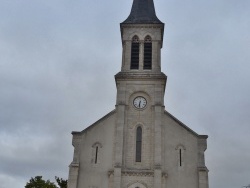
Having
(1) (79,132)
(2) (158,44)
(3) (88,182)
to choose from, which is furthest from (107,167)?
(2) (158,44)

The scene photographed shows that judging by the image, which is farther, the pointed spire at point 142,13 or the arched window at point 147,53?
the pointed spire at point 142,13

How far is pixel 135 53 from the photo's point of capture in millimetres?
31984

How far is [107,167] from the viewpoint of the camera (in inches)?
1086

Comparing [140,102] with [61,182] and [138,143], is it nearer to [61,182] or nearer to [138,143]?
[138,143]

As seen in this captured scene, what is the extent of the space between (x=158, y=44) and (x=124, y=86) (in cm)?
518

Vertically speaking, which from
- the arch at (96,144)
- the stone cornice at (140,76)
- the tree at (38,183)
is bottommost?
the tree at (38,183)

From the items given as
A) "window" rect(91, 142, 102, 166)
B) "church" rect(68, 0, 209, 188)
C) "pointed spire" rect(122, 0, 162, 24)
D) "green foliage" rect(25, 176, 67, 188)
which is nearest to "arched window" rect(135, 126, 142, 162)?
"church" rect(68, 0, 209, 188)

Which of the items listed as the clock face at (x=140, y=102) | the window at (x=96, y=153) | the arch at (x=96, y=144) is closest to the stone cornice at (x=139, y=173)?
the window at (x=96, y=153)

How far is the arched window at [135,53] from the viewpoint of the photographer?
1240 inches

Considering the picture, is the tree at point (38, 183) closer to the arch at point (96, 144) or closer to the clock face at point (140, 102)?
the arch at point (96, 144)

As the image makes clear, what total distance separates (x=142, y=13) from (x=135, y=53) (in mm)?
4585

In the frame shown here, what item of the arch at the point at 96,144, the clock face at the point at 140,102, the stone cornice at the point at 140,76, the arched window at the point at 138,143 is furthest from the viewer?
the stone cornice at the point at 140,76

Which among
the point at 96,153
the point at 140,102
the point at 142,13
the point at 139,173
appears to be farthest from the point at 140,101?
the point at 142,13

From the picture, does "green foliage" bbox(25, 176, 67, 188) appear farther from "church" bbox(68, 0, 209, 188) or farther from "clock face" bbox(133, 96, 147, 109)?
"clock face" bbox(133, 96, 147, 109)
